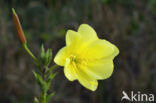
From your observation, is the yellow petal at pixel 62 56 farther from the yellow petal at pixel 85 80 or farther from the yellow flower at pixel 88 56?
the yellow petal at pixel 85 80

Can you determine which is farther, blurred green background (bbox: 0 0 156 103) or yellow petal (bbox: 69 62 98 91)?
blurred green background (bbox: 0 0 156 103)

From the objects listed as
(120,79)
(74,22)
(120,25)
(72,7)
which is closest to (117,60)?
(120,79)

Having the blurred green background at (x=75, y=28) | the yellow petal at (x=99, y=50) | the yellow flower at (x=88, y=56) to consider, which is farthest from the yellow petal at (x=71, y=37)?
the blurred green background at (x=75, y=28)

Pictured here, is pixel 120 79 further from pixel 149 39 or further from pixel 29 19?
pixel 29 19

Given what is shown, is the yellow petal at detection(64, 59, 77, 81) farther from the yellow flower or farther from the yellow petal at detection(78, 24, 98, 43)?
the yellow petal at detection(78, 24, 98, 43)

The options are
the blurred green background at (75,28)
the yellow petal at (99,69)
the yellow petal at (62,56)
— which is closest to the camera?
the yellow petal at (62,56)

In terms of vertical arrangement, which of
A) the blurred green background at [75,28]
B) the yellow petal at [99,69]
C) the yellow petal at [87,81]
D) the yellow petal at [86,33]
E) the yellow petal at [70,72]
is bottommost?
the blurred green background at [75,28]

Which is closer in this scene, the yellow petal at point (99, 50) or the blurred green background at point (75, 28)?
the yellow petal at point (99, 50)

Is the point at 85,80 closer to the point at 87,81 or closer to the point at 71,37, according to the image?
the point at 87,81

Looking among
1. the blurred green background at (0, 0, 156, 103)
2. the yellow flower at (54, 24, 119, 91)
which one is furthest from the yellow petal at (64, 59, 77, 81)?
the blurred green background at (0, 0, 156, 103)
